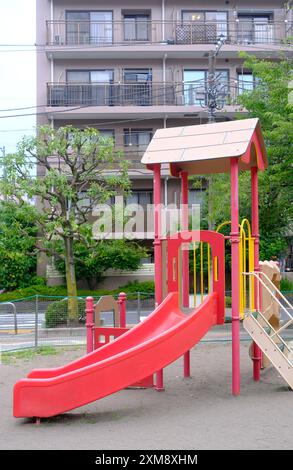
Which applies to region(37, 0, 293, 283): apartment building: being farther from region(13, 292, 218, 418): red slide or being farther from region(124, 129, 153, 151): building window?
region(13, 292, 218, 418): red slide

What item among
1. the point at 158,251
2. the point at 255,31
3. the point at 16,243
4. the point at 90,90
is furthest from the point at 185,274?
the point at 255,31

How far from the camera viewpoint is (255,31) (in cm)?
3070

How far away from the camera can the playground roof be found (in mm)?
8242

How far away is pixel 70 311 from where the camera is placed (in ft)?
49.6

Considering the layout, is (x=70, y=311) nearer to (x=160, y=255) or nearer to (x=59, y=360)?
(x=59, y=360)

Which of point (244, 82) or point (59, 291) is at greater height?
point (244, 82)

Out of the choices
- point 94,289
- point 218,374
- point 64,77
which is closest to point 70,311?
point 218,374

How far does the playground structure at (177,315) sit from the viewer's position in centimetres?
686

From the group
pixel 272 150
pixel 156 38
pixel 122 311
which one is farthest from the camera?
pixel 156 38

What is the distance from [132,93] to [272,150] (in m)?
16.5

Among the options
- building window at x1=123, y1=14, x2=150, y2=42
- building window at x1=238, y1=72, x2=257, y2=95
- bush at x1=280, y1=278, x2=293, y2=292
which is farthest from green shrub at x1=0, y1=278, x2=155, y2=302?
building window at x1=123, y1=14, x2=150, y2=42

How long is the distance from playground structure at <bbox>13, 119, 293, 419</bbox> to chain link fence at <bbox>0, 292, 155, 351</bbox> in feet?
15.9

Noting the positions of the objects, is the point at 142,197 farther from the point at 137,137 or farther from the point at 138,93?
the point at 138,93

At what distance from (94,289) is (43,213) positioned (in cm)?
1106
